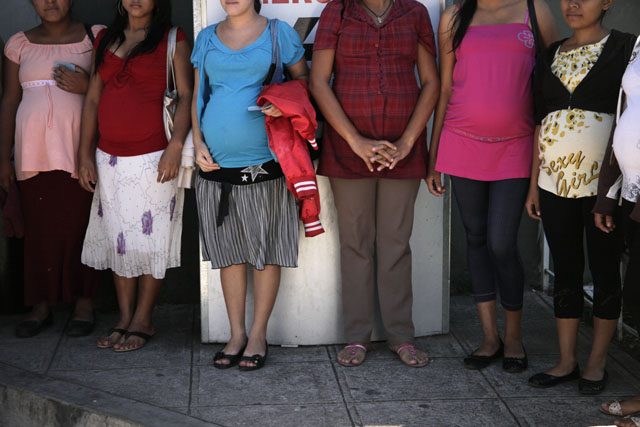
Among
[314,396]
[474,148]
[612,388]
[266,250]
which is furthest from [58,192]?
[612,388]

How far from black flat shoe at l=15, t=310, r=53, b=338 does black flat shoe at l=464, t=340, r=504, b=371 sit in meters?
2.54

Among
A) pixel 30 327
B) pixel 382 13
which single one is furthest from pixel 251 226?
pixel 30 327

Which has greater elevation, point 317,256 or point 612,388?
point 317,256

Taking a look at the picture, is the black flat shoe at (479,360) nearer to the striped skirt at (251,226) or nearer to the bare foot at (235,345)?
the striped skirt at (251,226)

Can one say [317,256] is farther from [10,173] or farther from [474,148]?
[10,173]

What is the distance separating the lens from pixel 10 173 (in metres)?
4.87

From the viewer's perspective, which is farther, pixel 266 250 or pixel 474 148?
pixel 266 250

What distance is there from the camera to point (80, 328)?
489cm

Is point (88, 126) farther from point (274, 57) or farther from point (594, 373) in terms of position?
point (594, 373)

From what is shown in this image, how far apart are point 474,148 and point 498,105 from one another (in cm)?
24

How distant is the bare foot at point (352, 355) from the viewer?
434 cm

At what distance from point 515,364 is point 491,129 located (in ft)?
4.00

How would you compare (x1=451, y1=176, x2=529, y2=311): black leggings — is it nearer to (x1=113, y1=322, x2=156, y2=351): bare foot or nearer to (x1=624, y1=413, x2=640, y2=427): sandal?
(x1=624, y1=413, x2=640, y2=427): sandal

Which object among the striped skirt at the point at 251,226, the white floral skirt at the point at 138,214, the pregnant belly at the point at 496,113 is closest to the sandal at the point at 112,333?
the white floral skirt at the point at 138,214
